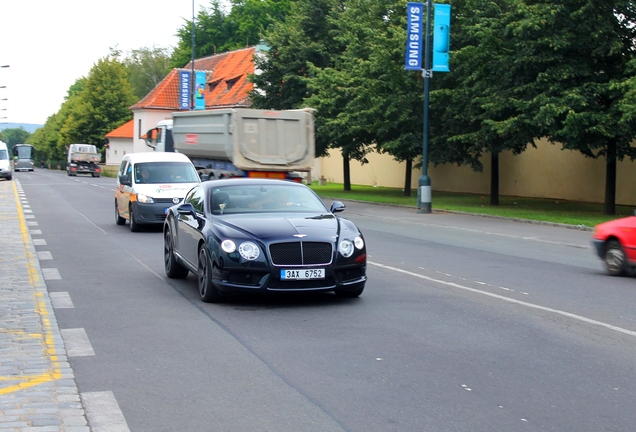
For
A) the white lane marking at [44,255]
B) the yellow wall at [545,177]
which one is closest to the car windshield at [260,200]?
the white lane marking at [44,255]

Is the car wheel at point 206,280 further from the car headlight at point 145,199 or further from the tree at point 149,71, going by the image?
the tree at point 149,71

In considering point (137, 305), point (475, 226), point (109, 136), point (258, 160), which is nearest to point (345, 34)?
point (258, 160)

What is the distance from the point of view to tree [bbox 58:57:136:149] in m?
110

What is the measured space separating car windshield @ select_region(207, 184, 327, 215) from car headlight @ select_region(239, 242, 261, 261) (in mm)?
1207

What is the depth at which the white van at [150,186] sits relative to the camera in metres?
18.8

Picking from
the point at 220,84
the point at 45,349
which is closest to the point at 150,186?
the point at 45,349

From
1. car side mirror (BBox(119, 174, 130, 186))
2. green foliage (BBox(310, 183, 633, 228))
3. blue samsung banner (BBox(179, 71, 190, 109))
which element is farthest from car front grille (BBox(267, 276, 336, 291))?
blue samsung banner (BBox(179, 71, 190, 109))

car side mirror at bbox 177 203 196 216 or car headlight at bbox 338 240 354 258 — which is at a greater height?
car side mirror at bbox 177 203 196 216

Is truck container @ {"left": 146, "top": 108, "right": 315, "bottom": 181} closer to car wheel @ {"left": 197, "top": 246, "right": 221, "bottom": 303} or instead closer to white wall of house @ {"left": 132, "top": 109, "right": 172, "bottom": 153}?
car wheel @ {"left": 197, "top": 246, "right": 221, "bottom": 303}

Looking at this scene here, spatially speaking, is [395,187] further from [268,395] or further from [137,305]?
[268,395]

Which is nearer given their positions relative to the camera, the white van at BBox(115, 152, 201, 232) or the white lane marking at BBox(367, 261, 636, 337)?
the white lane marking at BBox(367, 261, 636, 337)

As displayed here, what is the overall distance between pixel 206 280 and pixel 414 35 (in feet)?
72.2

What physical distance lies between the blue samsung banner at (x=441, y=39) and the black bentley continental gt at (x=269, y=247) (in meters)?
19.7

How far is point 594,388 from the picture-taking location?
6.05 meters
